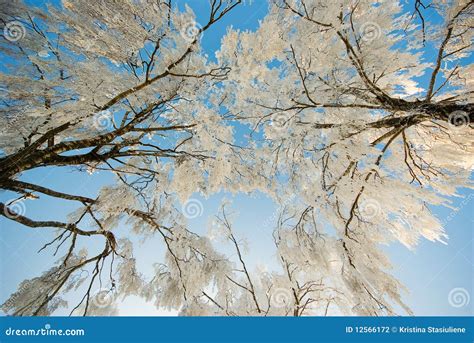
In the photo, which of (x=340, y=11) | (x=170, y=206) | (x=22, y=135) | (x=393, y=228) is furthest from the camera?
(x=170, y=206)

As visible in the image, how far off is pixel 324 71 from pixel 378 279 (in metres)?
2.12

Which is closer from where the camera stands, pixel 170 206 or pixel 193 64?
pixel 193 64

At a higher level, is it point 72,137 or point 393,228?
point 72,137

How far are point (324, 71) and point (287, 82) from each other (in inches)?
14.8

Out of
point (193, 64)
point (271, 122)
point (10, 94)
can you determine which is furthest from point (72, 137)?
point (271, 122)

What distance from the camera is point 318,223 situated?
2.88 meters

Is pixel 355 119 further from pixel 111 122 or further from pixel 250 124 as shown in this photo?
pixel 111 122

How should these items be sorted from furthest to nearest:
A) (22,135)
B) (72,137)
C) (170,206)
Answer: (170,206)
(72,137)
(22,135)

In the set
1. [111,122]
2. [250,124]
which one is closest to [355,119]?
[250,124]

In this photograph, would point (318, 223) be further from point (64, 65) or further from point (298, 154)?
point (64, 65)

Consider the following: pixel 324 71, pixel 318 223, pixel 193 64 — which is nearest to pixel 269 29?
pixel 324 71

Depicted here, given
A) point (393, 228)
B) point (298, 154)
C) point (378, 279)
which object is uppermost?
point (298, 154)

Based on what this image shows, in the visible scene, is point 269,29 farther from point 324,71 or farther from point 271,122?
point 271,122

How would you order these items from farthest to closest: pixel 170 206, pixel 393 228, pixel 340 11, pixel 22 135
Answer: pixel 170 206
pixel 393 228
pixel 22 135
pixel 340 11
